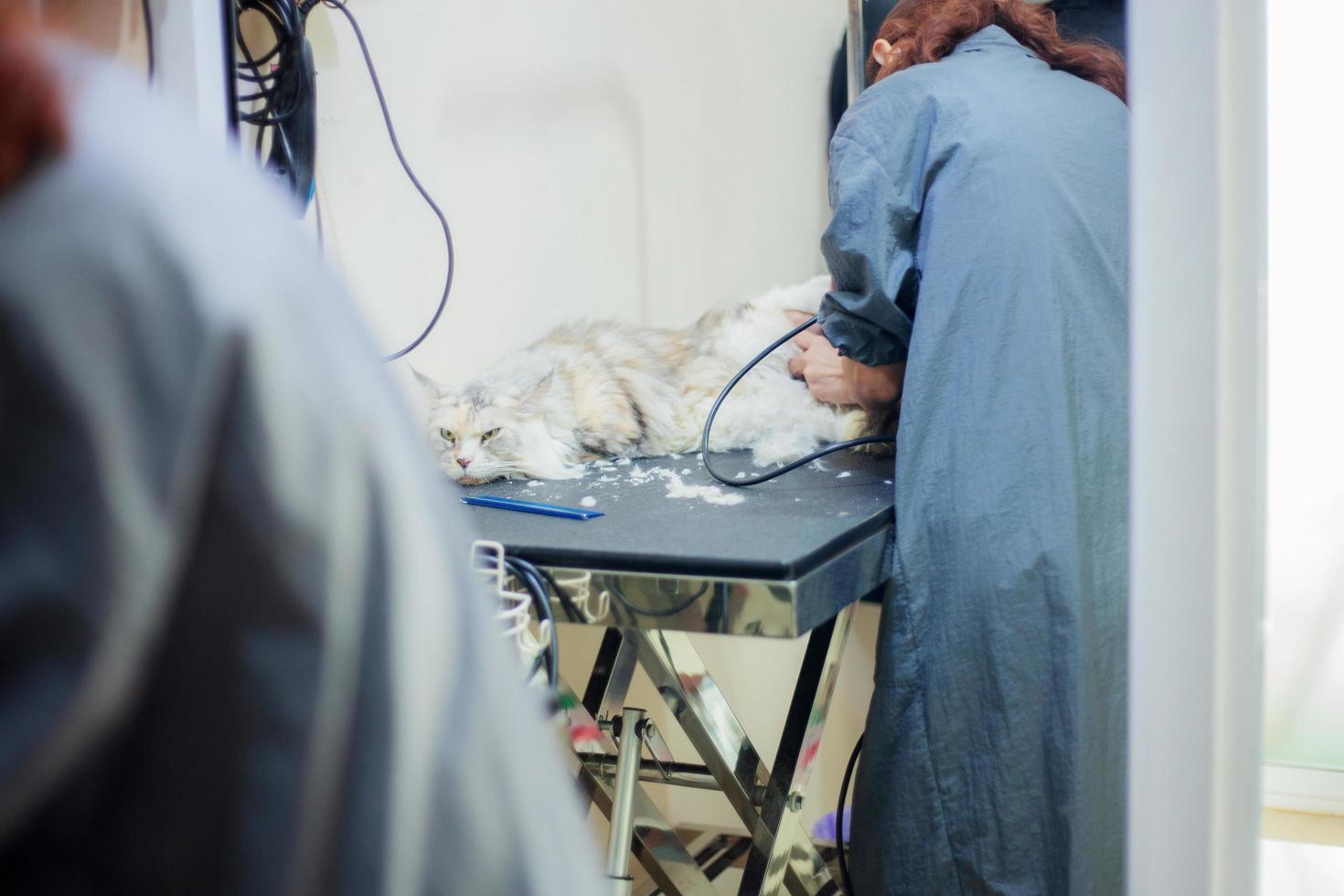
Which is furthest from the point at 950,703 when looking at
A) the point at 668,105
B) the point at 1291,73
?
the point at 668,105

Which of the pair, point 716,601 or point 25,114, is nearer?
point 25,114

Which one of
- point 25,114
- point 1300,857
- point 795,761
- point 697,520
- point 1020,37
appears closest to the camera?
→ point 25,114

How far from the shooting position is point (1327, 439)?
1.81 ft

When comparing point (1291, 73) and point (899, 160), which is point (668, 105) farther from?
point (1291, 73)

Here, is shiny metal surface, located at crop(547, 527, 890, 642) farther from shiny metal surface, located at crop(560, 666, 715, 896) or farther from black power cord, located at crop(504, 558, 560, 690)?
shiny metal surface, located at crop(560, 666, 715, 896)

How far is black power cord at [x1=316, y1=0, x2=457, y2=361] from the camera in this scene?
147cm

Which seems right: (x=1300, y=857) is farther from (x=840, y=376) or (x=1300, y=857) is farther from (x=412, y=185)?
(x=412, y=185)

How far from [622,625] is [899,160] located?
59 cm

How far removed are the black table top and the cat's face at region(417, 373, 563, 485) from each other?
0.08 feet

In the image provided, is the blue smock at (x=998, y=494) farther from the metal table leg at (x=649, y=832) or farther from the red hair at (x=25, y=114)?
the red hair at (x=25, y=114)

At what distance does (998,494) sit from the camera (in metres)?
1.00

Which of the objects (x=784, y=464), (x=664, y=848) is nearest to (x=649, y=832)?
(x=664, y=848)

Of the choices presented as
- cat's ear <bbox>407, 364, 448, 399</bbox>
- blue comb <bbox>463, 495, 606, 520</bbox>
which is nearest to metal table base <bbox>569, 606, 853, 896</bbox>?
blue comb <bbox>463, 495, 606, 520</bbox>

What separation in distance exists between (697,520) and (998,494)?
31cm
